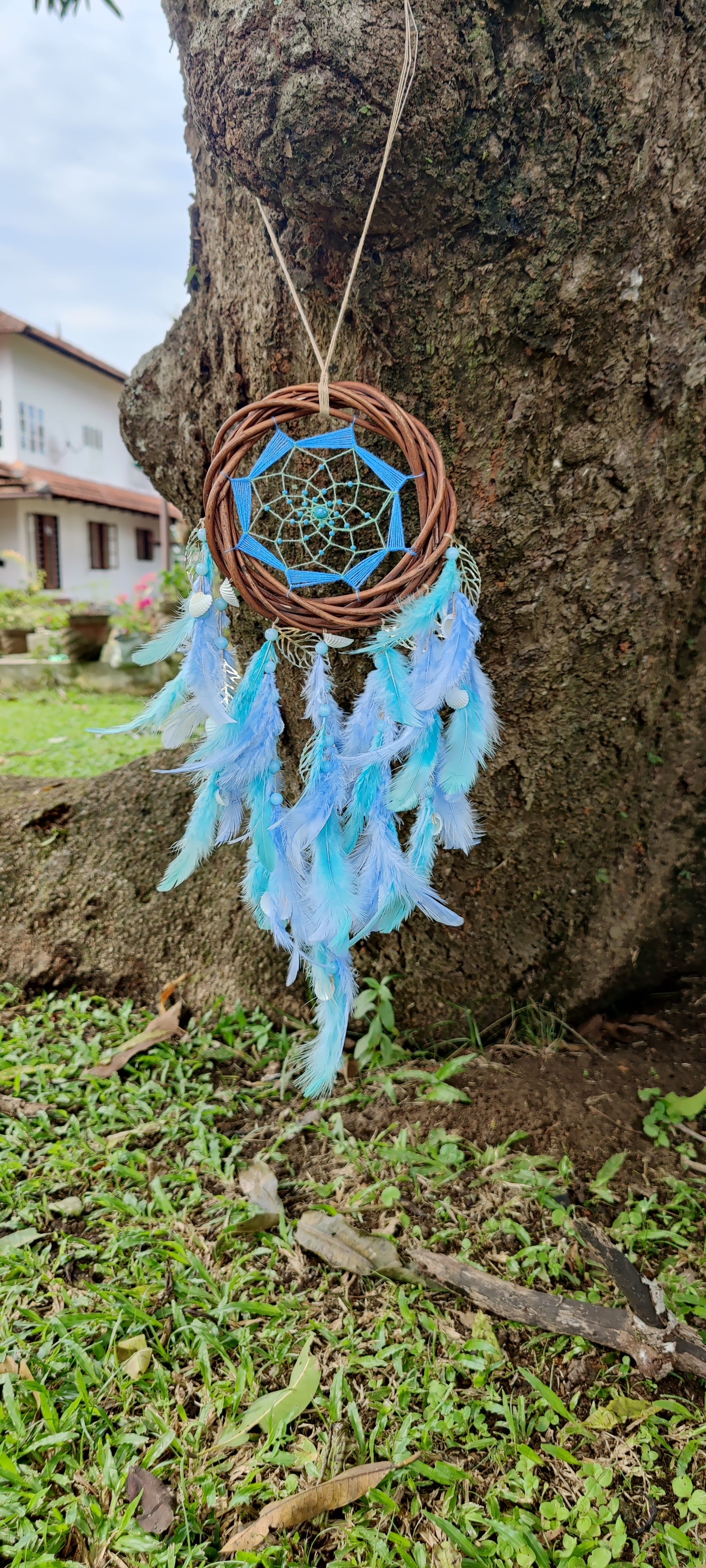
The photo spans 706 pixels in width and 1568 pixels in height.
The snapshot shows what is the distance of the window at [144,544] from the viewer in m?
21.3

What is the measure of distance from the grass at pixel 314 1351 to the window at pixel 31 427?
17.3m

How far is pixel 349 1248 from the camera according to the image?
175cm

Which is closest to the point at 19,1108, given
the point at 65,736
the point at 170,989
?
the point at 170,989

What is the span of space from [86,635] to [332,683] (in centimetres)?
717

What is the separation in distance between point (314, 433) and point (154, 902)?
1484 millimetres

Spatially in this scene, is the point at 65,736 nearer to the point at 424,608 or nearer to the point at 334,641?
the point at 334,641

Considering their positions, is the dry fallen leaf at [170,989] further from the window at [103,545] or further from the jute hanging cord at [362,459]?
the window at [103,545]

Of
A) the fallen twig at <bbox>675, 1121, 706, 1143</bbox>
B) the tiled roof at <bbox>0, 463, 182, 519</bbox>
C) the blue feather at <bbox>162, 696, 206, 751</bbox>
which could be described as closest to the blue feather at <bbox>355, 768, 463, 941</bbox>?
→ the blue feather at <bbox>162, 696, 206, 751</bbox>

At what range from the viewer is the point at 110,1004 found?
259 cm

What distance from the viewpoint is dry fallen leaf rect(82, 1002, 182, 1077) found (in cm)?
229

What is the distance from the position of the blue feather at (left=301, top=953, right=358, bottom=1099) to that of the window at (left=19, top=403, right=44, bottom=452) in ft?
58.1

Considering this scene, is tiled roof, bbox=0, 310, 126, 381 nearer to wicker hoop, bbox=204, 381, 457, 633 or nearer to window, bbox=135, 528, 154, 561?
window, bbox=135, 528, 154, 561

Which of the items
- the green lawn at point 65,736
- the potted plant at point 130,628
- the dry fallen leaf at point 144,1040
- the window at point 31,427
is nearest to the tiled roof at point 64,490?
the window at point 31,427

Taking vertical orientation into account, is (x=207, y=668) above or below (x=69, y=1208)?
above
